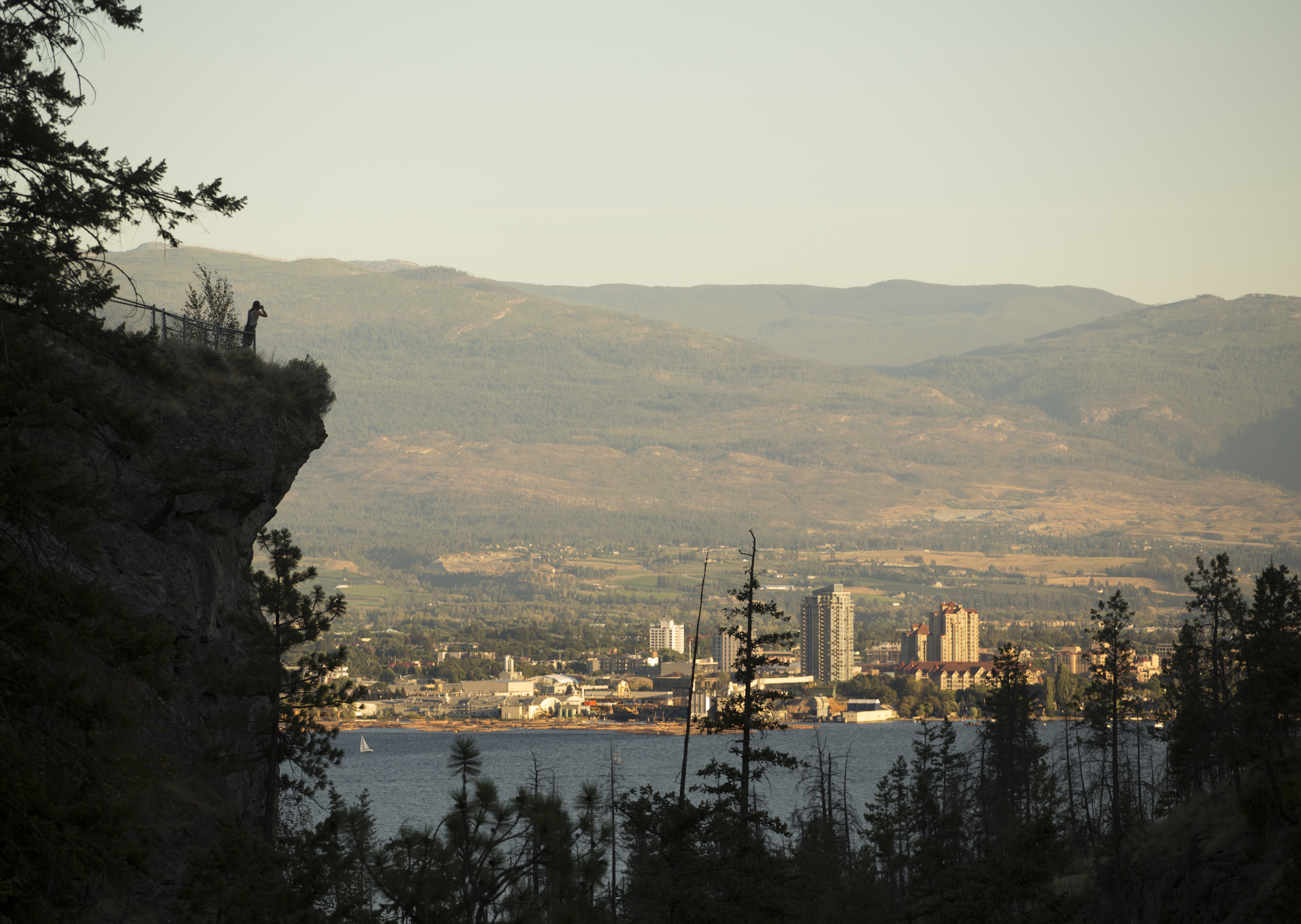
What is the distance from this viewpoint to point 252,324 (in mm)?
37688

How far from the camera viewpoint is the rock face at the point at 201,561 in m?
25.2

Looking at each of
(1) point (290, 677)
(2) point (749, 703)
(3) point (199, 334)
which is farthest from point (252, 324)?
(2) point (749, 703)

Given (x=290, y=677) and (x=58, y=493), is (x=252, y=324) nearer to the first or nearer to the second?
(x=290, y=677)

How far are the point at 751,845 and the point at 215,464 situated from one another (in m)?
15.0

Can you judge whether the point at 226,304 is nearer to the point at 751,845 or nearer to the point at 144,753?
the point at 144,753

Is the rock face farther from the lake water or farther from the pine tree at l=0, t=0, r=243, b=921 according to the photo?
the lake water

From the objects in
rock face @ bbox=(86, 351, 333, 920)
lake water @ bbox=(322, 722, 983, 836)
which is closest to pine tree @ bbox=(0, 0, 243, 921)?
rock face @ bbox=(86, 351, 333, 920)

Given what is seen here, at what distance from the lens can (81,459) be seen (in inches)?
973

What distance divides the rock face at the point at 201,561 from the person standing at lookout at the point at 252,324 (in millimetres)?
1203

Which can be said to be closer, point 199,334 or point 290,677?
point 290,677

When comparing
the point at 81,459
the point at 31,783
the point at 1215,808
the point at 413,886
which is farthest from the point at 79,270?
the point at 1215,808

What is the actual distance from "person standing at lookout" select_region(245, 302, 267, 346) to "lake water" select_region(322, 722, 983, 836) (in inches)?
1789

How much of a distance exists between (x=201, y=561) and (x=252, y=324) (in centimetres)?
926

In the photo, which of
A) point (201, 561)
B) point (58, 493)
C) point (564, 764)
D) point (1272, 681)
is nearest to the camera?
point (58, 493)
